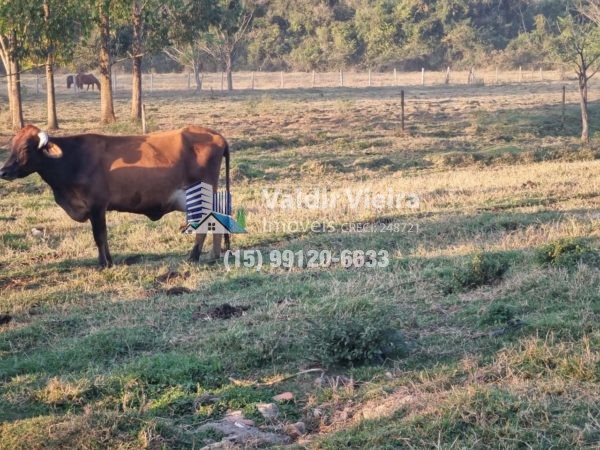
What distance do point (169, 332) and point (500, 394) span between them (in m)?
3.25

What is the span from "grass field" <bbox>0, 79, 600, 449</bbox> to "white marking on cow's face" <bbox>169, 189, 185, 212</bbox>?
60cm

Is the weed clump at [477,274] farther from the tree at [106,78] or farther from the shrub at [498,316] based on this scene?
the tree at [106,78]

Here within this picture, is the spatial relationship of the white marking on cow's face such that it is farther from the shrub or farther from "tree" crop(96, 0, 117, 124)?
"tree" crop(96, 0, 117, 124)

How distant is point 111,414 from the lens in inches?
205

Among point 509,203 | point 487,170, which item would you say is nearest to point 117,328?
point 509,203

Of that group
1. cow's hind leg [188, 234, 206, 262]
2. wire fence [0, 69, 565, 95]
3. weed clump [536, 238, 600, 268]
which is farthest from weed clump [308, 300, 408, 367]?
wire fence [0, 69, 565, 95]

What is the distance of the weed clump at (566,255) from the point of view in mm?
8398

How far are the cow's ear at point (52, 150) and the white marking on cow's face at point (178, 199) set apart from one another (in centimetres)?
141

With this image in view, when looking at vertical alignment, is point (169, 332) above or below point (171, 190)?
below

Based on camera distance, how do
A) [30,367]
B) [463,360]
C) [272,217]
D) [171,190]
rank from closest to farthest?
[463,360] → [30,367] → [171,190] → [272,217]

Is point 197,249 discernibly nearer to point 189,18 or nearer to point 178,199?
point 178,199

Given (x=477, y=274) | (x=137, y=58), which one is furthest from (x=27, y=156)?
(x=137, y=58)

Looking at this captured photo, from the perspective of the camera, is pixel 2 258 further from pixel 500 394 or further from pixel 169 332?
pixel 500 394

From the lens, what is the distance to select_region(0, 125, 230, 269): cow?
10461 millimetres
